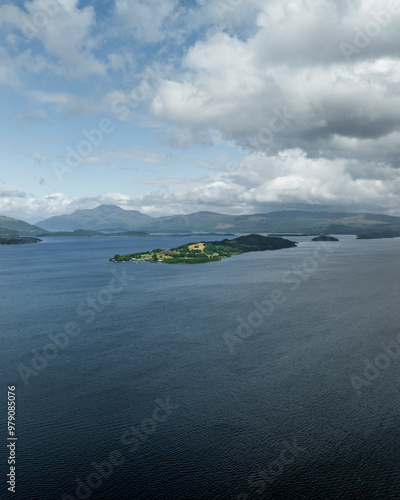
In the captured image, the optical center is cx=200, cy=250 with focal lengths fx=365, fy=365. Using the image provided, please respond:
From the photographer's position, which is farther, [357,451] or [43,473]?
[357,451]

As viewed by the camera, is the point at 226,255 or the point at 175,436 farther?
the point at 226,255

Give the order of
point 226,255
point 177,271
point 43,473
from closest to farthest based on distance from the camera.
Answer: point 43,473, point 177,271, point 226,255

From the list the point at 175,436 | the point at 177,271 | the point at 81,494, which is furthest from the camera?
the point at 177,271

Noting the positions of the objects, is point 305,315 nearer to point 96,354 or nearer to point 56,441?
point 96,354

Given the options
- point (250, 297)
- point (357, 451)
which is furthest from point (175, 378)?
point (250, 297)

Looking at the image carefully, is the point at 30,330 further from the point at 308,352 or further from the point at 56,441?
the point at 308,352

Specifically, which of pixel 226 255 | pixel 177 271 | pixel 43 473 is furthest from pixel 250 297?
pixel 226 255
